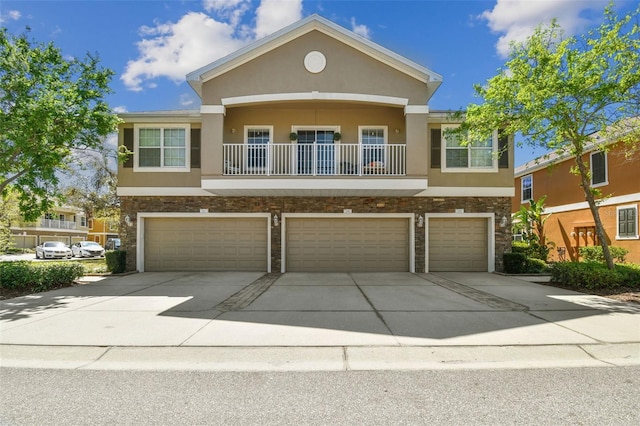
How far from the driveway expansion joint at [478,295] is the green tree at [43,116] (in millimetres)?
11471

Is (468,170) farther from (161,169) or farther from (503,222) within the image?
(161,169)

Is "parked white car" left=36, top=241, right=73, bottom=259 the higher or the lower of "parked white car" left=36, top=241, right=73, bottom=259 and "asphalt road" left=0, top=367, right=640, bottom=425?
the lower

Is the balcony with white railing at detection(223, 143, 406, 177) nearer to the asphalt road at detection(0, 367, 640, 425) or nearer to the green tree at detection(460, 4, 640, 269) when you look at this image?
the green tree at detection(460, 4, 640, 269)

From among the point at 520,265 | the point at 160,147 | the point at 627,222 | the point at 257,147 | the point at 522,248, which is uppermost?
the point at 160,147

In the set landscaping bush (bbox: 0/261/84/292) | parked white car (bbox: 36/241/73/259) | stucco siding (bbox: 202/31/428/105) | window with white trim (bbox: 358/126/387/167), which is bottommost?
parked white car (bbox: 36/241/73/259)

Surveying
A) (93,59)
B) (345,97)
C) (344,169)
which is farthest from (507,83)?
(93,59)

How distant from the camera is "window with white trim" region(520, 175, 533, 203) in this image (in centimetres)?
2264

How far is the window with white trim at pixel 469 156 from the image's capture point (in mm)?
14148

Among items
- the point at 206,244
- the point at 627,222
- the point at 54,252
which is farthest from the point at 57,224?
the point at 627,222

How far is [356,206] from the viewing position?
558 inches

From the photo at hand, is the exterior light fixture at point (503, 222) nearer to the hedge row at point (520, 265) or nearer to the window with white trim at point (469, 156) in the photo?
the hedge row at point (520, 265)

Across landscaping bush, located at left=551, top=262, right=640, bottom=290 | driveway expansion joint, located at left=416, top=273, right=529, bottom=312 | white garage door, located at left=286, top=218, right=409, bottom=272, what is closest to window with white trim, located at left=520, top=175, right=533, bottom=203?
white garage door, located at left=286, top=218, right=409, bottom=272

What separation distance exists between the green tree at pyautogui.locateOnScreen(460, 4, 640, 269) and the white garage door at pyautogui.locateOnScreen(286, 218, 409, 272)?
5148 millimetres

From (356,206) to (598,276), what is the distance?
299 inches
